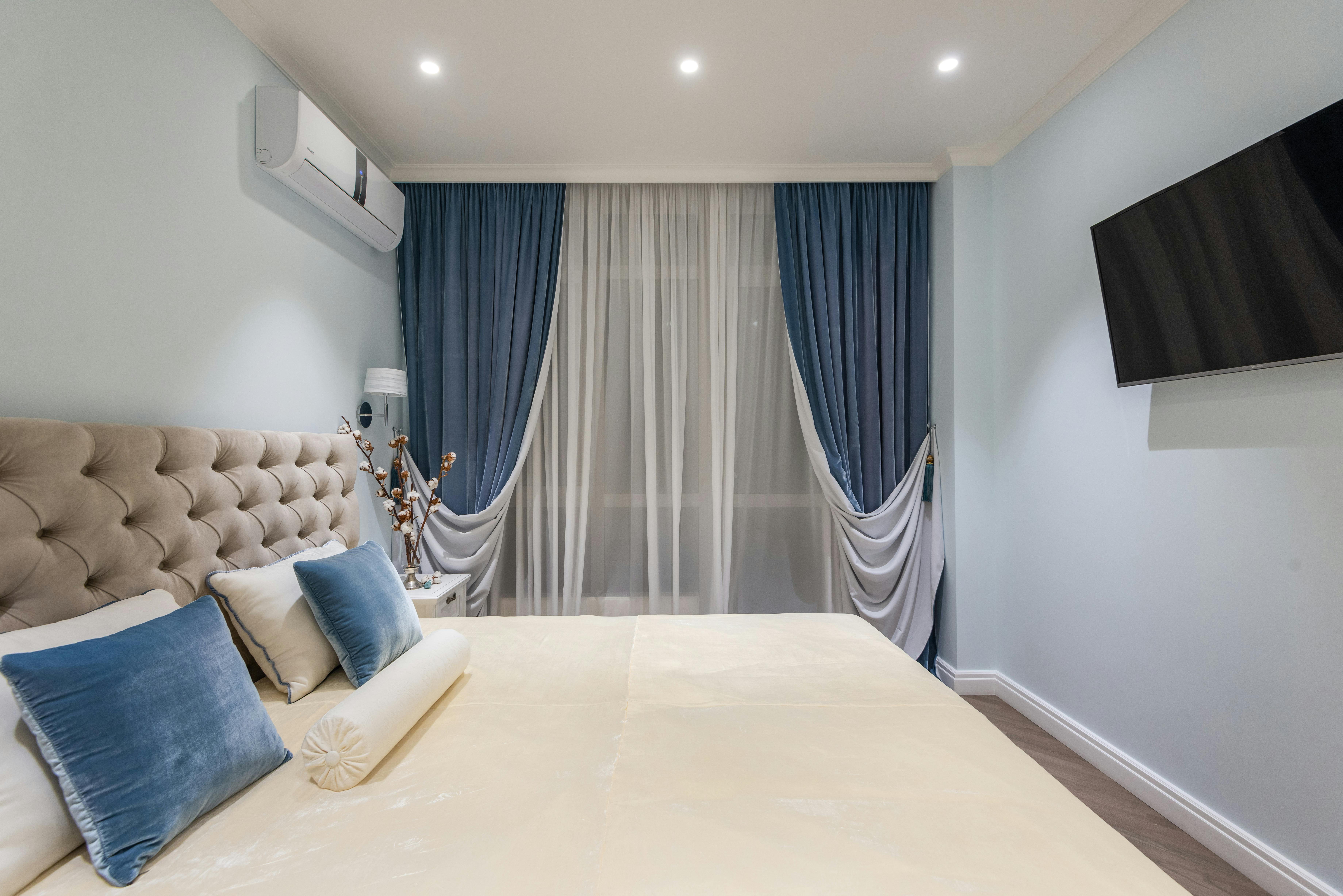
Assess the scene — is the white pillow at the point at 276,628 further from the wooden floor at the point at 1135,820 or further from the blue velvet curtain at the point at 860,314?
the blue velvet curtain at the point at 860,314

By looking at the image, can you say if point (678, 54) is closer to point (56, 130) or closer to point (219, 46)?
point (219, 46)

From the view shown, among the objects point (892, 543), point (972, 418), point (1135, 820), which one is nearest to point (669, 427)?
point (892, 543)

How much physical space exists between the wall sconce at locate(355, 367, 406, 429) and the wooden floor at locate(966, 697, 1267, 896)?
3.03m

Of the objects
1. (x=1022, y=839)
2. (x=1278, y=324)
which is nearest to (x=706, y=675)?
(x=1022, y=839)

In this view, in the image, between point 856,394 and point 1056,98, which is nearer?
point 1056,98

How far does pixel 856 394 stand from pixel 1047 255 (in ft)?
3.58

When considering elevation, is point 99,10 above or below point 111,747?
above

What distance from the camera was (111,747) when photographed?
3.07 feet

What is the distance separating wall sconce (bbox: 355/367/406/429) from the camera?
2771mm

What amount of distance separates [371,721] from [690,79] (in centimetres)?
256

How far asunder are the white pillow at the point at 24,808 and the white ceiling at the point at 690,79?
2234 mm

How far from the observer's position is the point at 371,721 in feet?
3.94

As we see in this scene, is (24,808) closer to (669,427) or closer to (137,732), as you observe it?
(137,732)

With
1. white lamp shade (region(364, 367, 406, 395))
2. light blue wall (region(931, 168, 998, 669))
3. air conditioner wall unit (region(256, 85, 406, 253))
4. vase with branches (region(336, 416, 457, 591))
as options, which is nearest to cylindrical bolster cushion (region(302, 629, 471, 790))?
vase with branches (region(336, 416, 457, 591))
